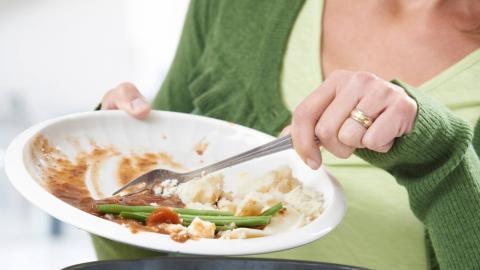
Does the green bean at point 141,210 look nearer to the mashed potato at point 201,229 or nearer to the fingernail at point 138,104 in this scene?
the mashed potato at point 201,229

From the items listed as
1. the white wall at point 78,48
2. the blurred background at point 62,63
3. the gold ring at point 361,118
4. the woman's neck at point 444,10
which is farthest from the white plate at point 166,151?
the white wall at point 78,48

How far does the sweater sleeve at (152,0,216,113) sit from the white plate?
0.33 metres

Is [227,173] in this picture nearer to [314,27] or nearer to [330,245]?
[330,245]

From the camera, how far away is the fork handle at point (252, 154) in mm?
827

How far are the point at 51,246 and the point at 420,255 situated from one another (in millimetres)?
1956

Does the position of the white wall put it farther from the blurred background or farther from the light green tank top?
the light green tank top

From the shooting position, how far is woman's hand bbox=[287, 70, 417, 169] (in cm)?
73

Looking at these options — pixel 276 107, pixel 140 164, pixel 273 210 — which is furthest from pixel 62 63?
pixel 273 210

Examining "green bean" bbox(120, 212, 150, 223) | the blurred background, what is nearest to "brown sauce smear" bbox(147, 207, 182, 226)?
"green bean" bbox(120, 212, 150, 223)

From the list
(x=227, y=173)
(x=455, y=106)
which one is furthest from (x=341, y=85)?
(x=455, y=106)

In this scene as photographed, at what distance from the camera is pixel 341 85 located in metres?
0.76

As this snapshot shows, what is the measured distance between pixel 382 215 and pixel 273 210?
0.28m

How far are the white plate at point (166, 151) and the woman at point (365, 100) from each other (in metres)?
0.05

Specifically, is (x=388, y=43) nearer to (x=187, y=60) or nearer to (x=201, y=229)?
(x=187, y=60)
